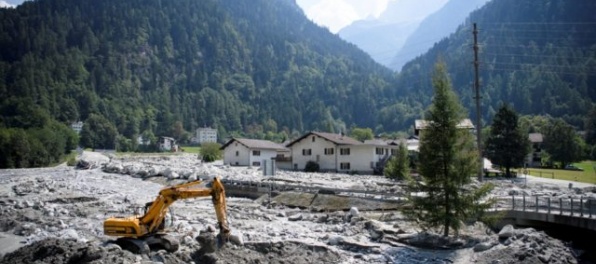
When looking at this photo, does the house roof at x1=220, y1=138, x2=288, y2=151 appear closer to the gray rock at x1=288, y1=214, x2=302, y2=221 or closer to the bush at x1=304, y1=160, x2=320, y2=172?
the bush at x1=304, y1=160, x2=320, y2=172

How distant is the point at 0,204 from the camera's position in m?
35.3

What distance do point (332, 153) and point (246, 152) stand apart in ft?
52.7

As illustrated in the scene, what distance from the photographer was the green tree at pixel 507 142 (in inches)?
2547

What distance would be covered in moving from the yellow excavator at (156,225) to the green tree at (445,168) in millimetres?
9964

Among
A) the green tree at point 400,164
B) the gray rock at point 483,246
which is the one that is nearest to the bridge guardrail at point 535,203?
the gray rock at point 483,246

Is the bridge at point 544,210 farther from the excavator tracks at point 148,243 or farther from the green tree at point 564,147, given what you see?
the green tree at point 564,147

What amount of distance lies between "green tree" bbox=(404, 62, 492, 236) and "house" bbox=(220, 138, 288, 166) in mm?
57244

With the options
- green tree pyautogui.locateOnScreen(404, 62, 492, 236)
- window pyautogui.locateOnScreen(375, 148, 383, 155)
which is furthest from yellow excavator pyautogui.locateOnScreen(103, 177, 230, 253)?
window pyautogui.locateOnScreen(375, 148, 383, 155)

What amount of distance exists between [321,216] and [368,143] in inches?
1624

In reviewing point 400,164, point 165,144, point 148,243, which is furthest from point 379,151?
point 165,144

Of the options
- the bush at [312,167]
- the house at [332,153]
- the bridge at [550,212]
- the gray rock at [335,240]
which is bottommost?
the gray rock at [335,240]

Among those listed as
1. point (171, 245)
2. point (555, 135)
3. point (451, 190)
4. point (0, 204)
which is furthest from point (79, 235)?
point (555, 135)

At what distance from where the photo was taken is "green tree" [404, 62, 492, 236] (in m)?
23.0

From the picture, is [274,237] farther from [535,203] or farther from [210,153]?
[210,153]
